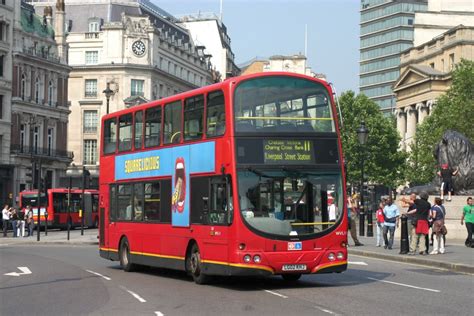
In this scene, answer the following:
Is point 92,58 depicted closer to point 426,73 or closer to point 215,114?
point 426,73

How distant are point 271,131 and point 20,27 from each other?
2649 inches

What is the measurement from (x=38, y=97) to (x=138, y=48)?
76.9 ft

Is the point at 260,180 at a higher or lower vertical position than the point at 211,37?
lower

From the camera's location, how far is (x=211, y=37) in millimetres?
137375

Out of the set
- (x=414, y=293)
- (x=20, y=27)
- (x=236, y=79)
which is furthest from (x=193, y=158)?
(x=20, y=27)

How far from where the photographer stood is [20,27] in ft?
271

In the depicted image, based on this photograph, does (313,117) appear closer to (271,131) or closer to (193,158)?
(271,131)

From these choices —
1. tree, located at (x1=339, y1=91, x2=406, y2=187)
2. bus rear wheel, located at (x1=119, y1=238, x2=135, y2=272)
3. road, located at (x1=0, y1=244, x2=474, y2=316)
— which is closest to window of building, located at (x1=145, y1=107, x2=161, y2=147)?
bus rear wheel, located at (x1=119, y1=238, x2=135, y2=272)

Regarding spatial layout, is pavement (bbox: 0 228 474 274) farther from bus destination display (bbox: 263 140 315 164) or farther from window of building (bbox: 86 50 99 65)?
window of building (bbox: 86 50 99 65)

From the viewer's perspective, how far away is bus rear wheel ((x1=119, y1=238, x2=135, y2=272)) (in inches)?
965

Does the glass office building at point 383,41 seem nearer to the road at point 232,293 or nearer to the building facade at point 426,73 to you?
the building facade at point 426,73

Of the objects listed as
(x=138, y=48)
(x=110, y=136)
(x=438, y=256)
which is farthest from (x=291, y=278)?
(x=138, y=48)

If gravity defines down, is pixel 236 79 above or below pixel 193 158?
above

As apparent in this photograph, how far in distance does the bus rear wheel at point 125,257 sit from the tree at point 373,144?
278 ft
